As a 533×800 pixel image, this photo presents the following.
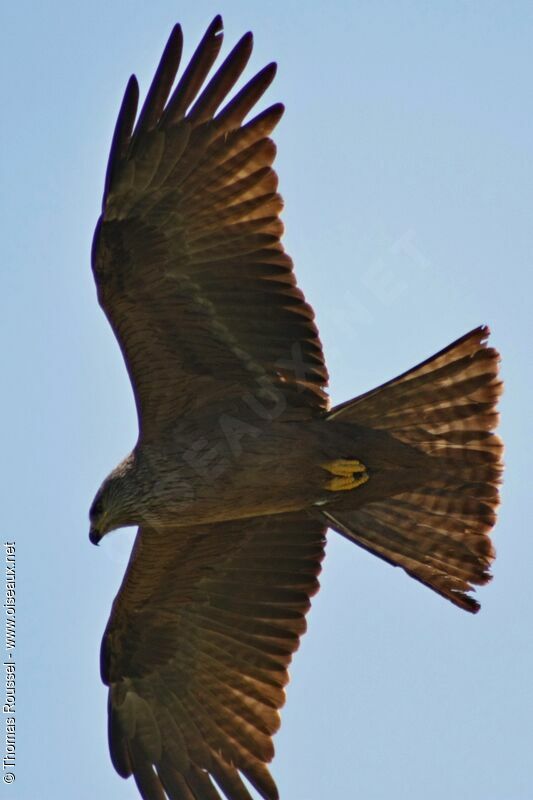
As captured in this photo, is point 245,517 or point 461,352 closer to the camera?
point 461,352

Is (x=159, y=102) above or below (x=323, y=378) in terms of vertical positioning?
above

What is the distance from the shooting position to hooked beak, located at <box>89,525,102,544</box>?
37.2 feet

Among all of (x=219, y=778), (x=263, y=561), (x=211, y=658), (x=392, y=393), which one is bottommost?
(x=219, y=778)

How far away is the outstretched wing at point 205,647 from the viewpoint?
1160 cm

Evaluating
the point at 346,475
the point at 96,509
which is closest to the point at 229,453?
the point at 346,475

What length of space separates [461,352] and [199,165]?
2158 millimetres

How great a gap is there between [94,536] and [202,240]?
2.30m

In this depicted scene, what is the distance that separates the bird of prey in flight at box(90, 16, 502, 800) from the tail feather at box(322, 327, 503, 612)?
0.01m

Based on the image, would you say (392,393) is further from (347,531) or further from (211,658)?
(211,658)

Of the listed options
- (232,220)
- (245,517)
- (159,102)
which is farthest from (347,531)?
(159,102)

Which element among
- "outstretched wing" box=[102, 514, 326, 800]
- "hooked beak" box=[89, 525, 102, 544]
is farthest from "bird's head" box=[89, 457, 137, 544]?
"outstretched wing" box=[102, 514, 326, 800]

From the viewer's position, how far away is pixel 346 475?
1115 cm

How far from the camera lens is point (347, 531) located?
37.2 ft

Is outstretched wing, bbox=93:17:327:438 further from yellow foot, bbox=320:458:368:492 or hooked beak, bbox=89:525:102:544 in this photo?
hooked beak, bbox=89:525:102:544
